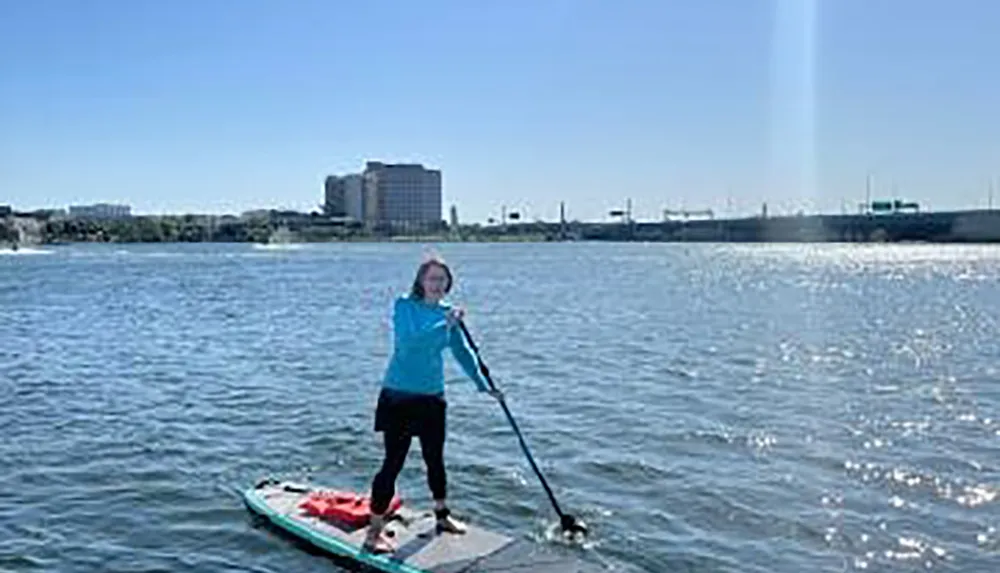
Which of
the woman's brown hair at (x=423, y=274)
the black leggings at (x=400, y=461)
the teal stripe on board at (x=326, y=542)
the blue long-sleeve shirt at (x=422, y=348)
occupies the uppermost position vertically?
the woman's brown hair at (x=423, y=274)

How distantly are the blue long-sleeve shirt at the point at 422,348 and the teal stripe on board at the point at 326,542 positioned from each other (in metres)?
1.55

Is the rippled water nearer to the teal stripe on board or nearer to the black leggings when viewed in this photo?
the teal stripe on board

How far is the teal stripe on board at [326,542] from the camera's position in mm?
11062

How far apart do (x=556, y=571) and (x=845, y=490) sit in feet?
20.2

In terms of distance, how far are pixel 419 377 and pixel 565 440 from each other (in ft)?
26.7

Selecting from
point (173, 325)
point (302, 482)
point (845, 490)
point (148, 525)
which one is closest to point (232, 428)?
point (302, 482)

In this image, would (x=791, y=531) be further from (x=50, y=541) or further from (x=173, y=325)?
(x=173, y=325)

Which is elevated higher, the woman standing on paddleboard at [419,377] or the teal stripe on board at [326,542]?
Answer: the woman standing on paddleboard at [419,377]

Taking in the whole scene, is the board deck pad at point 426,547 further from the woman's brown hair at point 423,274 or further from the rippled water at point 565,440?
the woman's brown hair at point 423,274

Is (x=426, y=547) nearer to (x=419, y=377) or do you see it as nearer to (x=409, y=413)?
(x=409, y=413)

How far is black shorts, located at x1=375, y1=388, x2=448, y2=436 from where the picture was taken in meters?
11.2

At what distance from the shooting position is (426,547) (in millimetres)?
11422

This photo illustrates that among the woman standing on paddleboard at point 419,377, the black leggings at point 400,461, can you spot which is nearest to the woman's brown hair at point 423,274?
the woman standing on paddleboard at point 419,377

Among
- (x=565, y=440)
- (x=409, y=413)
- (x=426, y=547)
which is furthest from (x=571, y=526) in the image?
(x=565, y=440)
